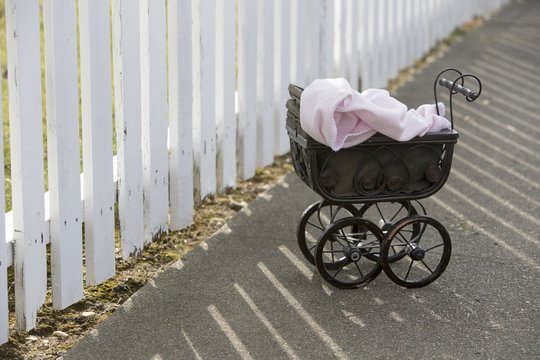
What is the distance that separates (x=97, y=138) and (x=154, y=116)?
0.50 metres

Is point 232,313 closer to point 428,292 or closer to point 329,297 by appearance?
point 329,297

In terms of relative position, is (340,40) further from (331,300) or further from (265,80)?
(331,300)

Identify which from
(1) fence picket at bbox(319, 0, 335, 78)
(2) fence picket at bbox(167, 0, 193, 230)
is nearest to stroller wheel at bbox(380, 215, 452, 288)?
(2) fence picket at bbox(167, 0, 193, 230)

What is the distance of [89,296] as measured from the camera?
394cm

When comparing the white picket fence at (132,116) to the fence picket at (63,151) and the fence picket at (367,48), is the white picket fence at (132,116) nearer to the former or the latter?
the fence picket at (63,151)

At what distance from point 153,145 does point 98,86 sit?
57 cm

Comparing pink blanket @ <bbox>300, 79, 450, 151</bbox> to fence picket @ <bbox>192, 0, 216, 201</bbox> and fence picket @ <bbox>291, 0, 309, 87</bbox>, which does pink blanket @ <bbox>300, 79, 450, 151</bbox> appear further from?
fence picket @ <bbox>291, 0, 309, 87</bbox>

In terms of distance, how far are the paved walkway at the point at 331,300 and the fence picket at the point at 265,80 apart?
33 centimetres

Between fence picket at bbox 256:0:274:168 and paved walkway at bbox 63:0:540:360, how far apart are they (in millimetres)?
325

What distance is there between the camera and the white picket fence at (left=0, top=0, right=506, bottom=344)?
11.3 feet

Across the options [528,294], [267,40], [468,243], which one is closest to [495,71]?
[267,40]

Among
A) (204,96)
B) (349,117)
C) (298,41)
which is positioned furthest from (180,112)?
(298,41)

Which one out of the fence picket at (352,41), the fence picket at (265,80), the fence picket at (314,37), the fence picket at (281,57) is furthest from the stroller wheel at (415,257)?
the fence picket at (352,41)

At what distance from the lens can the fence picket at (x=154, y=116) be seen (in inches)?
163
